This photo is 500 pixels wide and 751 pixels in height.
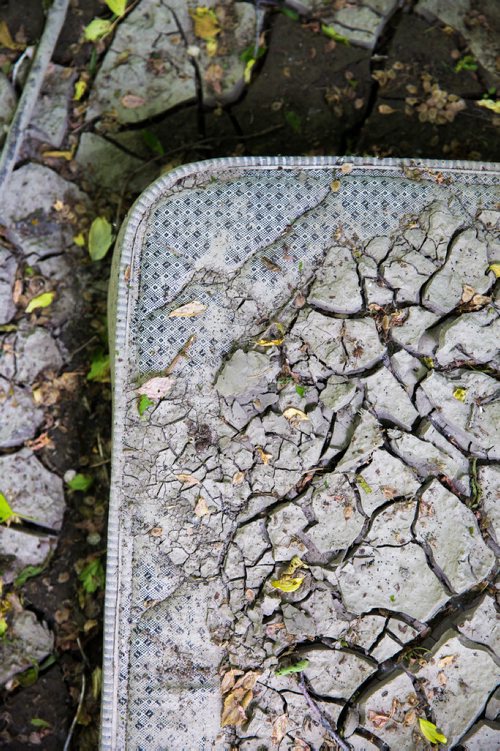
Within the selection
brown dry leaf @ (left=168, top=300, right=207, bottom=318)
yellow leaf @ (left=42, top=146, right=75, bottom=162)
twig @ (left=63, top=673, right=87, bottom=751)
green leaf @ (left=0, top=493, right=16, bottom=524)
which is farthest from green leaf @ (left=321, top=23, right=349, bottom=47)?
twig @ (left=63, top=673, right=87, bottom=751)

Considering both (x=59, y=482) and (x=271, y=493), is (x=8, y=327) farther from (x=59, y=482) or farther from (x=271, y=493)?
(x=271, y=493)

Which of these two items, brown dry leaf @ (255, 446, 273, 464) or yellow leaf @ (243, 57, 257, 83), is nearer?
brown dry leaf @ (255, 446, 273, 464)

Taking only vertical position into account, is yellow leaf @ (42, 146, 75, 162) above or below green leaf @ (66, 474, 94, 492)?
above

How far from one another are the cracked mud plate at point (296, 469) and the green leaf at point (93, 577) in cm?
39

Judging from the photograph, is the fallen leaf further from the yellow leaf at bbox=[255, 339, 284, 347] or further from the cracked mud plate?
the yellow leaf at bbox=[255, 339, 284, 347]

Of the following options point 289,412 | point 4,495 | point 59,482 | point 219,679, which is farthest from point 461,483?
point 4,495

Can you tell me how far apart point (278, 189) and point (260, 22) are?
895mm

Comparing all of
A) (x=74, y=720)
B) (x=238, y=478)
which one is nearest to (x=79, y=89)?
(x=238, y=478)

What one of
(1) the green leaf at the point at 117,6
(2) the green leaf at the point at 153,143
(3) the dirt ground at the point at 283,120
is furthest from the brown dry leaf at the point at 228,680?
(1) the green leaf at the point at 117,6

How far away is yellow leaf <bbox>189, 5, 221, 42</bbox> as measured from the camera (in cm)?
260

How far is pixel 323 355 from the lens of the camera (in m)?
2.12

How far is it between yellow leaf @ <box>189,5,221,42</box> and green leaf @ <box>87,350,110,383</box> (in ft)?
4.12

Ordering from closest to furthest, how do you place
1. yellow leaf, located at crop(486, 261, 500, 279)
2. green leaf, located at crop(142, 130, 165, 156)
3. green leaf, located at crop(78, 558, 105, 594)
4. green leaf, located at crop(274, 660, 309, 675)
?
green leaf, located at crop(274, 660, 309, 675) → yellow leaf, located at crop(486, 261, 500, 279) → green leaf, located at crop(78, 558, 105, 594) → green leaf, located at crop(142, 130, 165, 156)

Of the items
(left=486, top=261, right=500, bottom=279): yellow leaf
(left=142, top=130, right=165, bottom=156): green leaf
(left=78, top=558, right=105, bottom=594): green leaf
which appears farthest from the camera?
(left=142, top=130, right=165, bottom=156): green leaf
